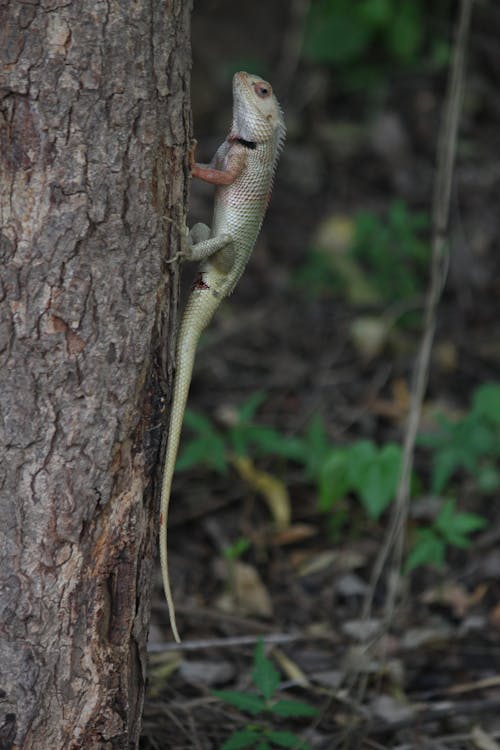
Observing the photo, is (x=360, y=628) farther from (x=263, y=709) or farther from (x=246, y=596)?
(x=263, y=709)

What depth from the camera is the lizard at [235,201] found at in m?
3.11

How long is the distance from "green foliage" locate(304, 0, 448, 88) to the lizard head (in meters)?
5.35

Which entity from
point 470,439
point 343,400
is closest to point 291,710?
point 470,439

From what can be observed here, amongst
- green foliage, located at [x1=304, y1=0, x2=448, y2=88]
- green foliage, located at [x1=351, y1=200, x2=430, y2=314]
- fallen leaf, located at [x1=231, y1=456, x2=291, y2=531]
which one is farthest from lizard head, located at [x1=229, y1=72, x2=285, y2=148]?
green foliage, located at [x1=304, y1=0, x2=448, y2=88]

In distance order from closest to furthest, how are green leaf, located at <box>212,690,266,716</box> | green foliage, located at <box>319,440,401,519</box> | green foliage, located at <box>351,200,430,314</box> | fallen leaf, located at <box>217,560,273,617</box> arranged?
green leaf, located at <box>212,690,266,716</box>, green foliage, located at <box>319,440,401,519</box>, fallen leaf, located at <box>217,560,273,617</box>, green foliage, located at <box>351,200,430,314</box>

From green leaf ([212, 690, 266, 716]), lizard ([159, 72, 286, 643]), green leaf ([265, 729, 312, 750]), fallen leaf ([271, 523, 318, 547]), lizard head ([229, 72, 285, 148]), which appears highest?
lizard head ([229, 72, 285, 148])

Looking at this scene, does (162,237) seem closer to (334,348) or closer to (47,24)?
(47,24)

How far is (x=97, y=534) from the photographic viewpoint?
2.69 m

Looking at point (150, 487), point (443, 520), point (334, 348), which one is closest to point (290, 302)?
point (334, 348)

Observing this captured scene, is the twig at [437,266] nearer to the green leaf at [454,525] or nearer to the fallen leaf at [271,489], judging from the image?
the green leaf at [454,525]

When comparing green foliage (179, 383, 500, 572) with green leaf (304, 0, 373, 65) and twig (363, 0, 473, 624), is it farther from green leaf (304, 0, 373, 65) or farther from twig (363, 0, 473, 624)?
green leaf (304, 0, 373, 65)

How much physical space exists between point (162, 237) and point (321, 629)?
2648mm

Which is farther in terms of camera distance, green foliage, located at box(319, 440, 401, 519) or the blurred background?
green foliage, located at box(319, 440, 401, 519)

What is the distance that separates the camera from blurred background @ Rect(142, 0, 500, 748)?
4.32 metres
